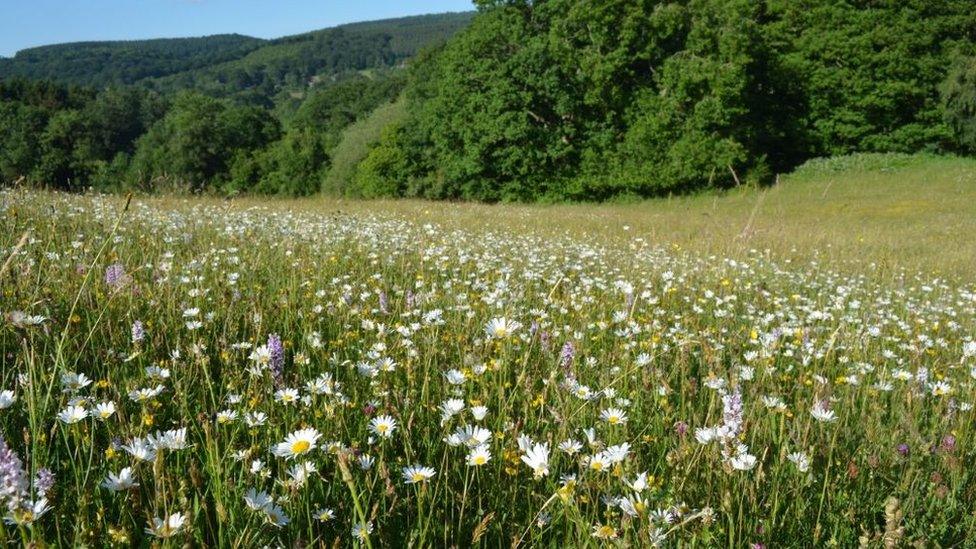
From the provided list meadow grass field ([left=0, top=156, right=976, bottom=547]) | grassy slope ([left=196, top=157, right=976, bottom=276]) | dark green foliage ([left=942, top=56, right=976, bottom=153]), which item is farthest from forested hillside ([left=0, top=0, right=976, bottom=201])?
meadow grass field ([left=0, top=156, right=976, bottom=547])

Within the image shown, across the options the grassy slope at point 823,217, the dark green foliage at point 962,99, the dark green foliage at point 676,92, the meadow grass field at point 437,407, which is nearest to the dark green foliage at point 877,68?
the dark green foliage at point 676,92

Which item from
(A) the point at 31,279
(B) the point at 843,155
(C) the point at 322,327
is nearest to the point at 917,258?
(C) the point at 322,327

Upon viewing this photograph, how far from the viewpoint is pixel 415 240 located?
732 centimetres

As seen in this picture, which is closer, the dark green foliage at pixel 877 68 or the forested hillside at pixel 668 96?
the forested hillside at pixel 668 96

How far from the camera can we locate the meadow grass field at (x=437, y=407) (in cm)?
164

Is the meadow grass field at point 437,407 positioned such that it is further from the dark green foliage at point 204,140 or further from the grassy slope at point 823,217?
the dark green foliage at point 204,140

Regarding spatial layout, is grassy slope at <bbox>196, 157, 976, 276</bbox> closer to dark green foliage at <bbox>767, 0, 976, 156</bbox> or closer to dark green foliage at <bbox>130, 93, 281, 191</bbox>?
dark green foliage at <bbox>767, 0, 976, 156</bbox>

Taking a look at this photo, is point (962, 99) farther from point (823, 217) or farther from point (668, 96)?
point (823, 217)

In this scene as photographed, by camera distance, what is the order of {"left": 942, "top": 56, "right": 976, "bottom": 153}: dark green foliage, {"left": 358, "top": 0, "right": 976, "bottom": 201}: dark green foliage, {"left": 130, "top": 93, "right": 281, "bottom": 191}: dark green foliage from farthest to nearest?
{"left": 130, "top": 93, "right": 281, "bottom": 191}: dark green foliage < {"left": 358, "top": 0, "right": 976, "bottom": 201}: dark green foliage < {"left": 942, "top": 56, "right": 976, "bottom": 153}: dark green foliage

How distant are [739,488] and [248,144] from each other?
68296 millimetres

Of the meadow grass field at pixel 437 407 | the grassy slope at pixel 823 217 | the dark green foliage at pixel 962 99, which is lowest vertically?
the grassy slope at pixel 823 217

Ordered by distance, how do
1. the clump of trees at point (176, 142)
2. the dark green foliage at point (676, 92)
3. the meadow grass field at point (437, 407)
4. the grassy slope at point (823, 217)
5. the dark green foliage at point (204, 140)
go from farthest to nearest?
the dark green foliage at point (204, 140), the clump of trees at point (176, 142), the dark green foliage at point (676, 92), the grassy slope at point (823, 217), the meadow grass field at point (437, 407)

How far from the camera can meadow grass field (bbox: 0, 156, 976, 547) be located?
164 cm

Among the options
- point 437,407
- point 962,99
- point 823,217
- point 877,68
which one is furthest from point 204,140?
point 437,407
